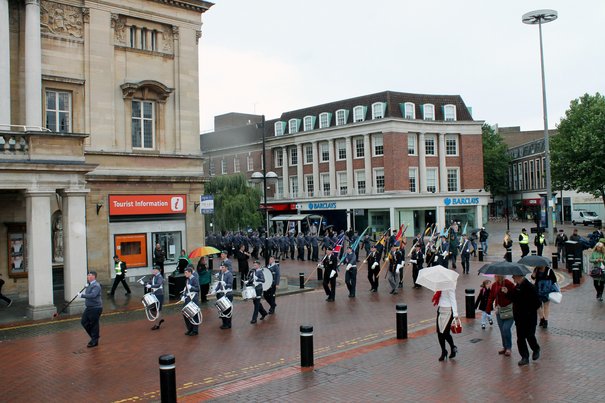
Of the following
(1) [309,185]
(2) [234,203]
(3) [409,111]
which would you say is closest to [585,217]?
(3) [409,111]

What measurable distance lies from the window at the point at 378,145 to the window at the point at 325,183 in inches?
249

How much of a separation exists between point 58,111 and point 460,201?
38.8 m

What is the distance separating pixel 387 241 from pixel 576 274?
930cm

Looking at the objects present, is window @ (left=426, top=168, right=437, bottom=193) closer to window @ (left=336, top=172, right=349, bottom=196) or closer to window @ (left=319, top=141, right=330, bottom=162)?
window @ (left=336, top=172, right=349, bottom=196)

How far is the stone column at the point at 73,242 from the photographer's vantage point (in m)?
16.7

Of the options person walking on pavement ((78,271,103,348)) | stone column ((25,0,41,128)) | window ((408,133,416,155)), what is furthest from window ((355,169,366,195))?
person walking on pavement ((78,271,103,348))

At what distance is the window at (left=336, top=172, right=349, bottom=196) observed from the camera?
179 ft

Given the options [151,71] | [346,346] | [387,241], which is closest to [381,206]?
[387,241]

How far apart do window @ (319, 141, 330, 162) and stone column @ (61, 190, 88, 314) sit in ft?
132

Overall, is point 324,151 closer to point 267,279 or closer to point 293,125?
point 293,125

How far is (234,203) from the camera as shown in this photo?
46750mm

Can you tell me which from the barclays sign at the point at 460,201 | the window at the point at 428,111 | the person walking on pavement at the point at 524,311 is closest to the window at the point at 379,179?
the barclays sign at the point at 460,201

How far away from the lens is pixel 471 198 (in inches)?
2053

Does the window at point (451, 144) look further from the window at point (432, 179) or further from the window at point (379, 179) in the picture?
the window at point (379, 179)
